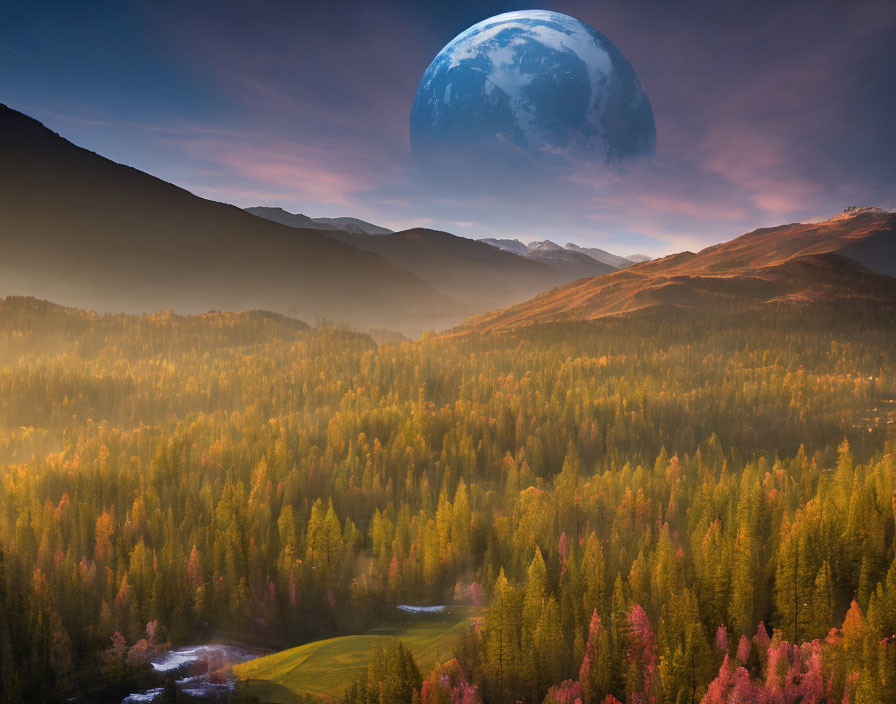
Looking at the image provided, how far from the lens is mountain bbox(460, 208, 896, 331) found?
4366 centimetres

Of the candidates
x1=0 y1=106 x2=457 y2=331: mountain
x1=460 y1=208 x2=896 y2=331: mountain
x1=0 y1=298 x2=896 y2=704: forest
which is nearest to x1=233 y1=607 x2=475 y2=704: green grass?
x1=0 y1=298 x2=896 y2=704: forest

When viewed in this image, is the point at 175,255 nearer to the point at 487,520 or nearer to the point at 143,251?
the point at 143,251

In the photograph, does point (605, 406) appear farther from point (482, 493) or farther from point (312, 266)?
point (312, 266)

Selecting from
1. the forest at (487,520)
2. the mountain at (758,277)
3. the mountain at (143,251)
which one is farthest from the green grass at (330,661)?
the mountain at (143,251)

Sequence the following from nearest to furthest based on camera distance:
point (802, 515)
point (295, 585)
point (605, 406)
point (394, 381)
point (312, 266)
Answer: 1. point (802, 515)
2. point (295, 585)
3. point (605, 406)
4. point (394, 381)
5. point (312, 266)

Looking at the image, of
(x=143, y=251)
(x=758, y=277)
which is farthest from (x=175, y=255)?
(x=758, y=277)

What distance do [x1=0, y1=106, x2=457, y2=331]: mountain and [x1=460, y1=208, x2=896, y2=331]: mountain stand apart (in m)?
55.7

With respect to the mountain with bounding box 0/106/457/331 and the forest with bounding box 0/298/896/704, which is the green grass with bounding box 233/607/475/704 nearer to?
the forest with bounding box 0/298/896/704

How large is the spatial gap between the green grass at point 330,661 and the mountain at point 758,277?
38.2 metres

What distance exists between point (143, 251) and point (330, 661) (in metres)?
162

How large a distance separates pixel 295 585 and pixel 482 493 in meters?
6.42

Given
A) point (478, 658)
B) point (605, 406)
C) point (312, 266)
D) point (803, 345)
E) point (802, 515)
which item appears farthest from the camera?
point (312, 266)

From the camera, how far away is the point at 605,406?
2452cm

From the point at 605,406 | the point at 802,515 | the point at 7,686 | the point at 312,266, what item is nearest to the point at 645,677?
the point at 802,515
